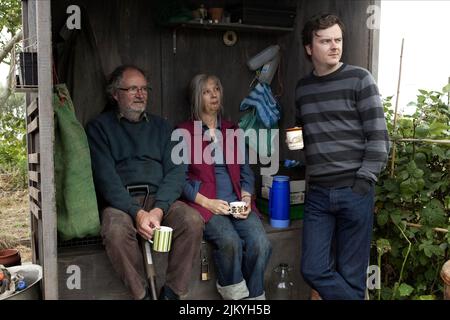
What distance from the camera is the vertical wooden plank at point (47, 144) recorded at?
213 cm

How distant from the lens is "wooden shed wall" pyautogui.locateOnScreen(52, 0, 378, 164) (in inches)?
121

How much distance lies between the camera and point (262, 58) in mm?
3668

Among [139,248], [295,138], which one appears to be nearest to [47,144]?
[139,248]

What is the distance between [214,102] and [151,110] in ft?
1.75

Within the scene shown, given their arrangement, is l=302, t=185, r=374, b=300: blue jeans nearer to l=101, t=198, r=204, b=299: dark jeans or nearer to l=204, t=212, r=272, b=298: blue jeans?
l=204, t=212, r=272, b=298: blue jeans

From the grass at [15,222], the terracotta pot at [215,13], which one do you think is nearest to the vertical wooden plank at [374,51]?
the terracotta pot at [215,13]

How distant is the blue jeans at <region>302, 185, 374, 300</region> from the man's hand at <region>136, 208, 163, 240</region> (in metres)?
0.87

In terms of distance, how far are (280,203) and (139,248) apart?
1.02 metres

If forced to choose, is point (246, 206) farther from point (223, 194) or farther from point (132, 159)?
point (132, 159)

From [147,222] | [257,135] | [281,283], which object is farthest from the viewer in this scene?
[257,135]

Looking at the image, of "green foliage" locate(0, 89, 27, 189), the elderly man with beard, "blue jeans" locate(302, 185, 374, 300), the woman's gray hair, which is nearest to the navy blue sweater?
the elderly man with beard

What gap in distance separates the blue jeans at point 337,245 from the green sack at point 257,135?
3.21 ft

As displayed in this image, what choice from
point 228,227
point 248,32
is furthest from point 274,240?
point 248,32

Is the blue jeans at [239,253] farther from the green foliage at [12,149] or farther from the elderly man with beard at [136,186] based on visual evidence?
the green foliage at [12,149]
